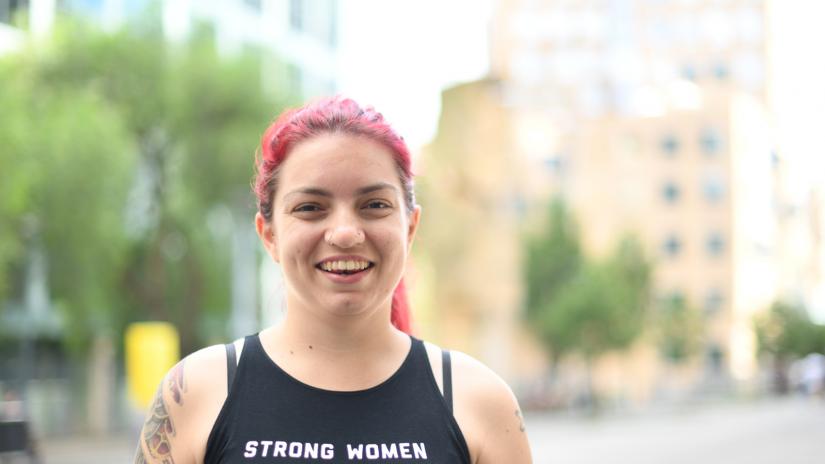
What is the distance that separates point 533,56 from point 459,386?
296 feet

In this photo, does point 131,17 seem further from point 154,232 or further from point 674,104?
point 674,104

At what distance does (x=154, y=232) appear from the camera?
2694 centimetres

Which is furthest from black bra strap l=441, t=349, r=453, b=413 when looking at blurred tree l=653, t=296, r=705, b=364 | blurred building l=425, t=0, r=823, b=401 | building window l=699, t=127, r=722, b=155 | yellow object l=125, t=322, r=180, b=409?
building window l=699, t=127, r=722, b=155

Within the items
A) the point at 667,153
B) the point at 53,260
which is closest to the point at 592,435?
the point at 53,260

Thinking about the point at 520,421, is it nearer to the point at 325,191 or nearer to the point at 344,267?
the point at 344,267

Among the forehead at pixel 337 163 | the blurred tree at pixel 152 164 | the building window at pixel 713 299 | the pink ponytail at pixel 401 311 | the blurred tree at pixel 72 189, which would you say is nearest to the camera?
the forehead at pixel 337 163

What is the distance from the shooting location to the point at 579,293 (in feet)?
164

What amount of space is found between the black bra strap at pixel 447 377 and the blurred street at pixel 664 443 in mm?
18428

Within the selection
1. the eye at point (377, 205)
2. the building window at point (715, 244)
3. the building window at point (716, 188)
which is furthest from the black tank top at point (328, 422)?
the building window at point (716, 188)

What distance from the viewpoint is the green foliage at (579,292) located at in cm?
4941

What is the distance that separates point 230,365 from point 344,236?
13.6 inches

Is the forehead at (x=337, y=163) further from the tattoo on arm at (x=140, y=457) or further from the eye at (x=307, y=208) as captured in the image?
the tattoo on arm at (x=140, y=457)

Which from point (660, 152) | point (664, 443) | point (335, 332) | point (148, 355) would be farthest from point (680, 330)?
point (335, 332)

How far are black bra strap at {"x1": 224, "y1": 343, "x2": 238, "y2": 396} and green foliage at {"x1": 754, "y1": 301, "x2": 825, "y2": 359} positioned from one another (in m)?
72.7
